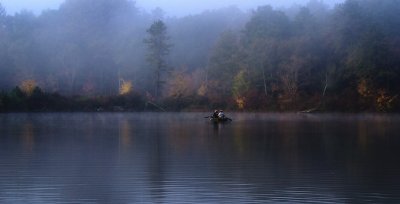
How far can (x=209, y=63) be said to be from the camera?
68.8 m

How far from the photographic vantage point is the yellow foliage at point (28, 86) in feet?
203

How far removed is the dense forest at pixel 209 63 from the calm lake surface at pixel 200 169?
3562 cm

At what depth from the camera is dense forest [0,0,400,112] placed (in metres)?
61.9

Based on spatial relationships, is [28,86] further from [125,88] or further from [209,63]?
[209,63]

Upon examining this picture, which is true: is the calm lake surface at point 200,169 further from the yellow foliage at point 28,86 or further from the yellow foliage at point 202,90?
the yellow foliage at point 202,90

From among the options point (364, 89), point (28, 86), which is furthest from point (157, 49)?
point (364, 89)

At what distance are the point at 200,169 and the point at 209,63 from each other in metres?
52.4

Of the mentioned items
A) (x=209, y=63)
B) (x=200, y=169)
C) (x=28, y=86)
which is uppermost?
(x=209, y=63)

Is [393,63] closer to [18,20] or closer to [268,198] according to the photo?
[18,20]

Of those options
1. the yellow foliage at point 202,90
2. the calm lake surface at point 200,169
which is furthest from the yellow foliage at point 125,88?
the calm lake surface at point 200,169

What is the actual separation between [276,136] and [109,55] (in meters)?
48.5

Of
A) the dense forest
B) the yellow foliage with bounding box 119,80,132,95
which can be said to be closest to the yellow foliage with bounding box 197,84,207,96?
the dense forest

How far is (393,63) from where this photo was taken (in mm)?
62094

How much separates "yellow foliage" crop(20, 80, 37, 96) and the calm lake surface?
35784mm
